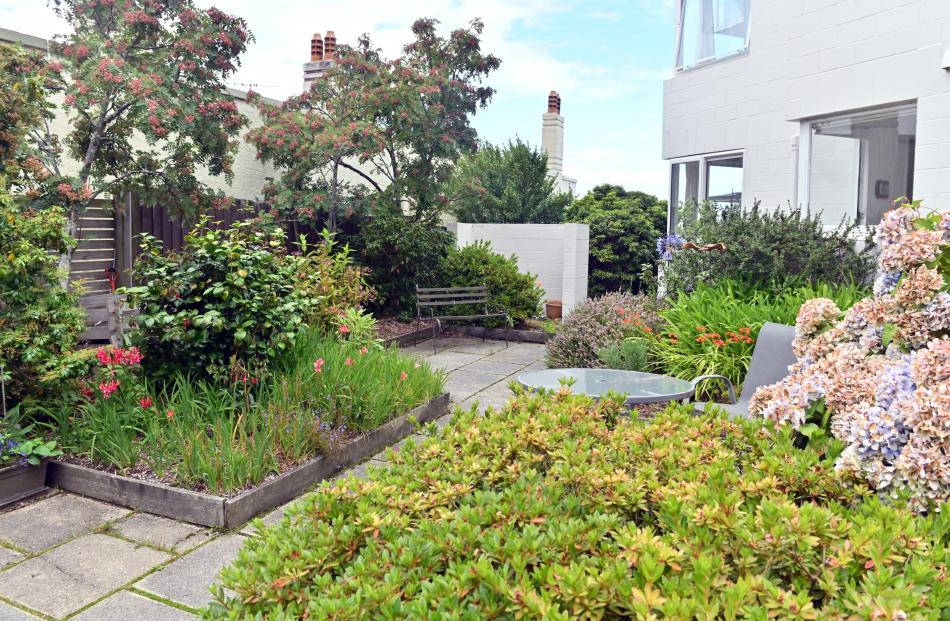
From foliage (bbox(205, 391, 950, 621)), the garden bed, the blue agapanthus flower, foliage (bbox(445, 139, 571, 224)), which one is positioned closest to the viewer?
foliage (bbox(205, 391, 950, 621))

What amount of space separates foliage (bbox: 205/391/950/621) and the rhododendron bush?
0.40 ft

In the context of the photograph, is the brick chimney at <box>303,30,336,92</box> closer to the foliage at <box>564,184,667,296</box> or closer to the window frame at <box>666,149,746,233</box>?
the foliage at <box>564,184,667,296</box>

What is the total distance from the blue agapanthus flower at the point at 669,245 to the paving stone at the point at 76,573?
651 cm

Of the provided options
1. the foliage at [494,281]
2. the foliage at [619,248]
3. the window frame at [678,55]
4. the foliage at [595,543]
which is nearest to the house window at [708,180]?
the window frame at [678,55]

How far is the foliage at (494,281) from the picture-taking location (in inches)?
453

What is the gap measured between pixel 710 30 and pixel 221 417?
9507 mm

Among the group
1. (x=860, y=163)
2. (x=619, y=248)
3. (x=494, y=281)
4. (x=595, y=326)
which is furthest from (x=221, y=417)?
(x=619, y=248)

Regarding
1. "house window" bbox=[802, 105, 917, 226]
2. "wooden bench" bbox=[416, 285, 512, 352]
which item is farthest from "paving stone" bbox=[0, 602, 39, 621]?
"house window" bbox=[802, 105, 917, 226]

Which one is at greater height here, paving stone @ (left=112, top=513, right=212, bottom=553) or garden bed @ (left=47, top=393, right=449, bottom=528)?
garden bed @ (left=47, top=393, right=449, bottom=528)

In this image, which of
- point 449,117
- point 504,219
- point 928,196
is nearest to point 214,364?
point 928,196

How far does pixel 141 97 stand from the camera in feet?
25.6

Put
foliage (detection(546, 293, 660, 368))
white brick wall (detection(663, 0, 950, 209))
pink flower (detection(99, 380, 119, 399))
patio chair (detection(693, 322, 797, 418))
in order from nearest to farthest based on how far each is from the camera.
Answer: pink flower (detection(99, 380, 119, 399)) → patio chair (detection(693, 322, 797, 418)) → white brick wall (detection(663, 0, 950, 209)) → foliage (detection(546, 293, 660, 368))

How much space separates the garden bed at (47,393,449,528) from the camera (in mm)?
4145

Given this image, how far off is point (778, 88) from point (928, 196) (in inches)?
115
